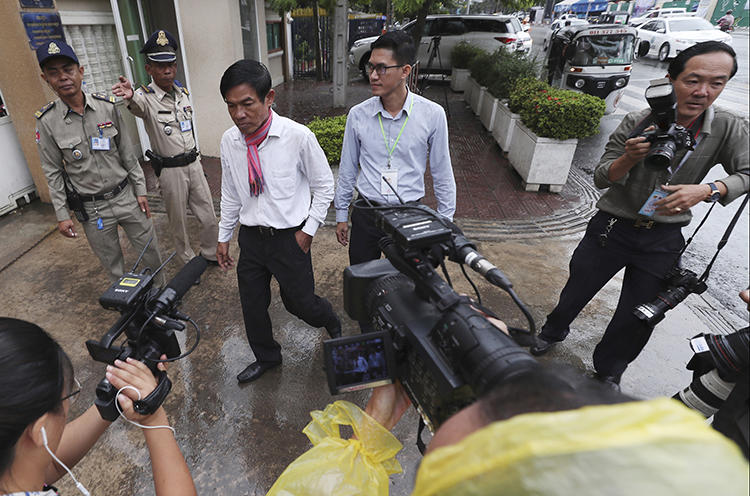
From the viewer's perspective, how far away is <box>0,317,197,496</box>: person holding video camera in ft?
2.88

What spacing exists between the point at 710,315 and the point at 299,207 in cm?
370

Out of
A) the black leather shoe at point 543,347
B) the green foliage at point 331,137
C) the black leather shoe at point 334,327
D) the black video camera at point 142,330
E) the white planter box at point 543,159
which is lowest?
the black leather shoe at point 543,347

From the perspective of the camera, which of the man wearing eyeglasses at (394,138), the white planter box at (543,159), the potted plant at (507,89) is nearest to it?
the man wearing eyeglasses at (394,138)

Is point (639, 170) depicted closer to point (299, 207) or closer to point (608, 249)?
point (608, 249)

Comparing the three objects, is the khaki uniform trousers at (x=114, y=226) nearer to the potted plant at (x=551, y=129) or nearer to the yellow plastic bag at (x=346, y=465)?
the yellow plastic bag at (x=346, y=465)

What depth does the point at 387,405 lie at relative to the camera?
131cm

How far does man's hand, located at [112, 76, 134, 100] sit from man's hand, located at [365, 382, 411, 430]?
3.09 metres

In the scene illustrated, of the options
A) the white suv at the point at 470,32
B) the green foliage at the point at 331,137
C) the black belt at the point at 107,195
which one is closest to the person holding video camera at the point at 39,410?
the black belt at the point at 107,195

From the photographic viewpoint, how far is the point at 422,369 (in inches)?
42.8

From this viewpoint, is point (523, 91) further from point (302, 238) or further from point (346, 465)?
point (346, 465)

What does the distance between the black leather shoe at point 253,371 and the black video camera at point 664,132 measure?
2.56 meters

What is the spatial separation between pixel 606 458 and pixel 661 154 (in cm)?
205

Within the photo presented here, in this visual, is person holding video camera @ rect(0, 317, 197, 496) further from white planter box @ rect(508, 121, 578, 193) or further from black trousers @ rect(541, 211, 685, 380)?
white planter box @ rect(508, 121, 578, 193)

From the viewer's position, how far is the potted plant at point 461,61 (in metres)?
11.0
